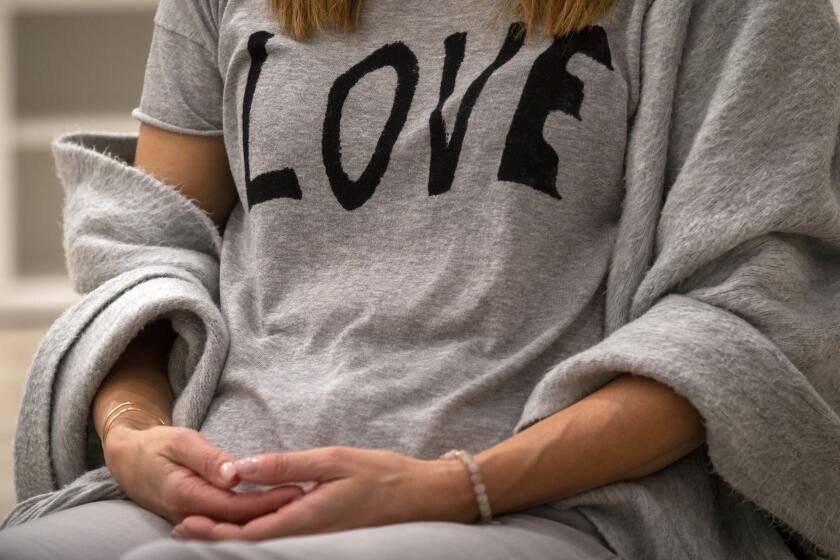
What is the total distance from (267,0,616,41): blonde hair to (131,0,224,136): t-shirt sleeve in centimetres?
9

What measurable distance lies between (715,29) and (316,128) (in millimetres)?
363

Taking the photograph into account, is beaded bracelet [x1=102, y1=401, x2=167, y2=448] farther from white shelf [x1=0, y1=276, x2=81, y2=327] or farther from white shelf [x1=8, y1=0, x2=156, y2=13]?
white shelf [x1=8, y1=0, x2=156, y2=13]

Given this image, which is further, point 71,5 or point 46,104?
point 46,104

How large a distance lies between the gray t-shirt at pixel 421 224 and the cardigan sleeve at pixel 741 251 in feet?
0.13

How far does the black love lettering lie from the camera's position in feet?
3.27

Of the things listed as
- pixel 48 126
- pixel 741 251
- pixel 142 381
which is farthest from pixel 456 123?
pixel 48 126

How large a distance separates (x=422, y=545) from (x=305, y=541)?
0.08 meters

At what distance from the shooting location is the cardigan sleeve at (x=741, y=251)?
2.94 ft

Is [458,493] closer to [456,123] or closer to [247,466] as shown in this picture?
[247,466]

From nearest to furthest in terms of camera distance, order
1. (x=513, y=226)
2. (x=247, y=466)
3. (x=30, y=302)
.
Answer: (x=247, y=466)
(x=513, y=226)
(x=30, y=302)

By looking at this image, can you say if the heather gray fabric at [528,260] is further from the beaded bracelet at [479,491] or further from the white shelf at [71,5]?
the white shelf at [71,5]

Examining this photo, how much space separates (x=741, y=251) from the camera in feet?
3.10

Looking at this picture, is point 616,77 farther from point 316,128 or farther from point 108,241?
point 108,241

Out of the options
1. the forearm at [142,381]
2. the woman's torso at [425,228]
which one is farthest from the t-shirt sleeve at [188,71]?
the forearm at [142,381]
